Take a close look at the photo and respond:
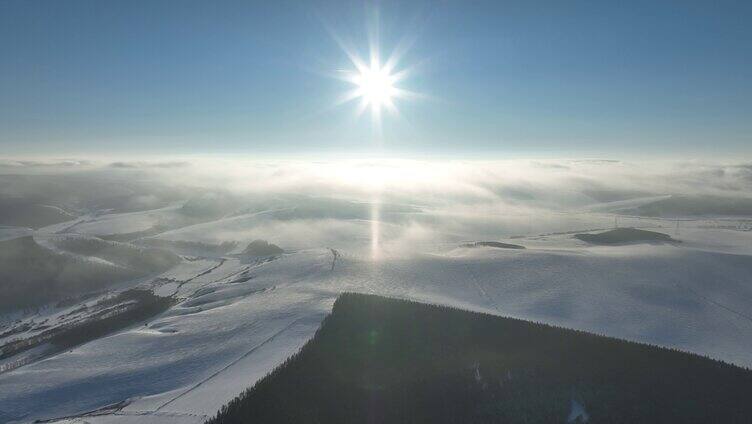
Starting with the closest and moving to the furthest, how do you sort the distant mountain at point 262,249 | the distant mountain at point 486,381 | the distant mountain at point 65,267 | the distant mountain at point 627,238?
the distant mountain at point 486,381, the distant mountain at point 65,267, the distant mountain at point 627,238, the distant mountain at point 262,249

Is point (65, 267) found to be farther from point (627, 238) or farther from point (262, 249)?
point (627, 238)

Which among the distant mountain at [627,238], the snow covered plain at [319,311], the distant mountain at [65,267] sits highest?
the distant mountain at [627,238]

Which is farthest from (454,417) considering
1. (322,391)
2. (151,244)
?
(151,244)

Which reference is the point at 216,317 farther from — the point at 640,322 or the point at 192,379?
the point at 640,322

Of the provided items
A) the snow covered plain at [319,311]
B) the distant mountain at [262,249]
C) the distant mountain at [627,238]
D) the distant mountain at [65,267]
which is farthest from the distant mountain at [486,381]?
the distant mountain at [627,238]

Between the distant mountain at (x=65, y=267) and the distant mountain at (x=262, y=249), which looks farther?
the distant mountain at (x=262, y=249)

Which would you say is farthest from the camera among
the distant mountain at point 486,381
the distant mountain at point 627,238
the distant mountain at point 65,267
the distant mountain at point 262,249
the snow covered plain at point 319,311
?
the distant mountain at point 262,249

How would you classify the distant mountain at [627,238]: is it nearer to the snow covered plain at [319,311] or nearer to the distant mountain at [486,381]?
the snow covered plain at [319,311]

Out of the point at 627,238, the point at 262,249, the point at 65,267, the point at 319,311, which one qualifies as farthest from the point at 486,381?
the point at 65,267

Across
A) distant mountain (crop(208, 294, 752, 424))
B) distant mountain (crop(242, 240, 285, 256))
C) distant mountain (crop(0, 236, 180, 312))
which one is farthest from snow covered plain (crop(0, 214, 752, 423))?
distant mountain (crop(242, 240, 285, 256))

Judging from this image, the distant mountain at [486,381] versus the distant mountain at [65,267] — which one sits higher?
the distant mountain at [486,381]
